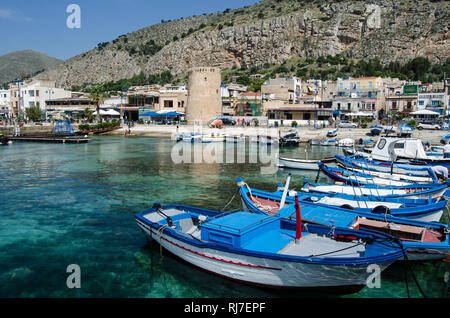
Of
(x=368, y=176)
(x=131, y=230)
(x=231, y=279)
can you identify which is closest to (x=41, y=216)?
(x=131, y=230)

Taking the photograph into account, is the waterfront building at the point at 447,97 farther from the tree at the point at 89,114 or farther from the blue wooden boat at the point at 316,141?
the tree at the point at 89,114

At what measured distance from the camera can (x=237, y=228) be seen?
30.3 feet

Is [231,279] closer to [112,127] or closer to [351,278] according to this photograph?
[351,278]

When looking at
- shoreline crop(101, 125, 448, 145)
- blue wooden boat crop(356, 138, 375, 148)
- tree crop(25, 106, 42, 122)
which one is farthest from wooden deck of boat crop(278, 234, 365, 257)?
tree crop(25, 106, 42, 122)

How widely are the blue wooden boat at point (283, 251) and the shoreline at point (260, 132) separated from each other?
3942 cm

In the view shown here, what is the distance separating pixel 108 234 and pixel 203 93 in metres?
57.9

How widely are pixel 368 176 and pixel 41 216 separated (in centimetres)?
1739

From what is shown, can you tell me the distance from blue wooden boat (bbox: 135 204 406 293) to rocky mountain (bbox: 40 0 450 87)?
12415cm

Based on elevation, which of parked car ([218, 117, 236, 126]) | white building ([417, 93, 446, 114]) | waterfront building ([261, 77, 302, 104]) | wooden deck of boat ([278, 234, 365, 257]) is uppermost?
waterfront building ([261, 77, 302, 104])

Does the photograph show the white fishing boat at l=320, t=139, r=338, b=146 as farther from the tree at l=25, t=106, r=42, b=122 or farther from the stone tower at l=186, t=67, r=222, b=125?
the tree at l=25, t=106, r=42, b=122

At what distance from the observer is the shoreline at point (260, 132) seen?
150 feet

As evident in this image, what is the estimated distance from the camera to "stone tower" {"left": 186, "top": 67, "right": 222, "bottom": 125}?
6862 cm

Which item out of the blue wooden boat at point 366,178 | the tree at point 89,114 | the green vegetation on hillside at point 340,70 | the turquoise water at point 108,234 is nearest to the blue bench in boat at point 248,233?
the turquoise water at point 108,234

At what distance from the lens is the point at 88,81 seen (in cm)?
17362
